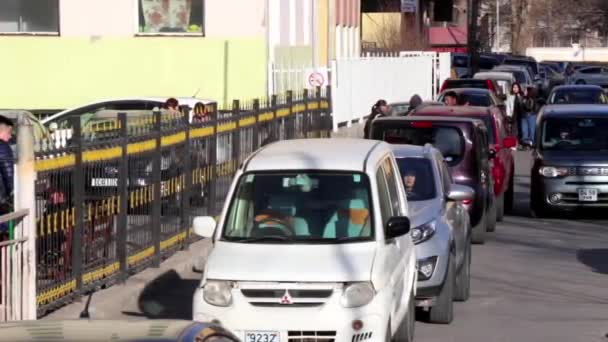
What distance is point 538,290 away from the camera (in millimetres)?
14016

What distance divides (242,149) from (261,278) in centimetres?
890

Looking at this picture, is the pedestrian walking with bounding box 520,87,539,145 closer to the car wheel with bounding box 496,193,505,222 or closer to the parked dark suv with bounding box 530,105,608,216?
the parked dark suv with bounding box 530,105,608,216

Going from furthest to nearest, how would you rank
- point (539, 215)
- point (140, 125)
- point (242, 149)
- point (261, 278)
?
point (539, 215), point (242, 149), point (140, 125), point (261, 278)

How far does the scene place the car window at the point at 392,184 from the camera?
34.6 ft

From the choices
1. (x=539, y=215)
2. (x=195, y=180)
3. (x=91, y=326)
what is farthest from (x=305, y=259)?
(x=539, y=215)

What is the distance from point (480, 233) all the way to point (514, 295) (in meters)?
3.89

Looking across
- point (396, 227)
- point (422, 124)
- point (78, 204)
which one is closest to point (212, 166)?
point (422, 124)

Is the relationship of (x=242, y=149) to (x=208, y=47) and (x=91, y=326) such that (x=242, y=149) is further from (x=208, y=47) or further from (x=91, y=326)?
(x=91, y=326)

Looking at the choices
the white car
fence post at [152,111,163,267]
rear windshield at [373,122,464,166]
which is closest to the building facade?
rear windshield at [373,122,464,166]

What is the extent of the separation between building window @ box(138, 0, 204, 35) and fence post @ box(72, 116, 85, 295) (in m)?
17.2

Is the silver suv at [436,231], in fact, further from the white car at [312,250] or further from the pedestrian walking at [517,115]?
the pedestrian walking at [517,115]

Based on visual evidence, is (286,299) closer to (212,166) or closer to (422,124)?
(212,166)

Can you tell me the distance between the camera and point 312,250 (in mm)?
9508

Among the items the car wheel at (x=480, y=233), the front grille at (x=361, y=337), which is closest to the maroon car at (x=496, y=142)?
the car wheel at (x=480, y=233)
